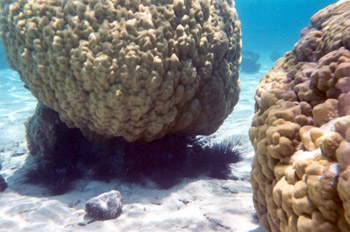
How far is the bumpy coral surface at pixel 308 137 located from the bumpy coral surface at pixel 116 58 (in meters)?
1.53

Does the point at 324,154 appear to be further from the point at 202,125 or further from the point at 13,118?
the point at 13,118

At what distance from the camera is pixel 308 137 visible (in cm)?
168

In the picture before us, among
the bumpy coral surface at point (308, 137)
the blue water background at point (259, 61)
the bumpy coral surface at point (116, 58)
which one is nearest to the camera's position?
the bumpy coral surface at point (308, 137)

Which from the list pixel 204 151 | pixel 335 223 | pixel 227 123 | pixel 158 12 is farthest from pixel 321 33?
pixel 227 123

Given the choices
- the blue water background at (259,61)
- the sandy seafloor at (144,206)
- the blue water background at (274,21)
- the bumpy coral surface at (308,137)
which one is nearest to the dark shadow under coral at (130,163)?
the sandy seafloor at (144,206)

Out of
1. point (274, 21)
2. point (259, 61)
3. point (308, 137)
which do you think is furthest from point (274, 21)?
point (308, 137)

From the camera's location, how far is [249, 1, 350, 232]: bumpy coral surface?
132 centimetres

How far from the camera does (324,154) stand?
146 centimetres

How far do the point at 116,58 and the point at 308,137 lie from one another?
2.52 metres

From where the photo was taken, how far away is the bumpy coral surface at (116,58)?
132 inches

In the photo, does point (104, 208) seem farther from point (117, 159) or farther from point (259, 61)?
point (259, 61)

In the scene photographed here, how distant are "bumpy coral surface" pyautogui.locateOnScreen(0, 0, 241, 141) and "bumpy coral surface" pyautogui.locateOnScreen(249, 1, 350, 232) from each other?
1.53m

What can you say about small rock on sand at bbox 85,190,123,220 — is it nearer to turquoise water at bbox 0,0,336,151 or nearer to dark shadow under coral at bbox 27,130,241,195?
dark shadow under coral at bbox 27,130,241,195

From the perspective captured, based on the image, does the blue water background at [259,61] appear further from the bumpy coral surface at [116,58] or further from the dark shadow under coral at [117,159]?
the bumpy coral surface at [116,58]
